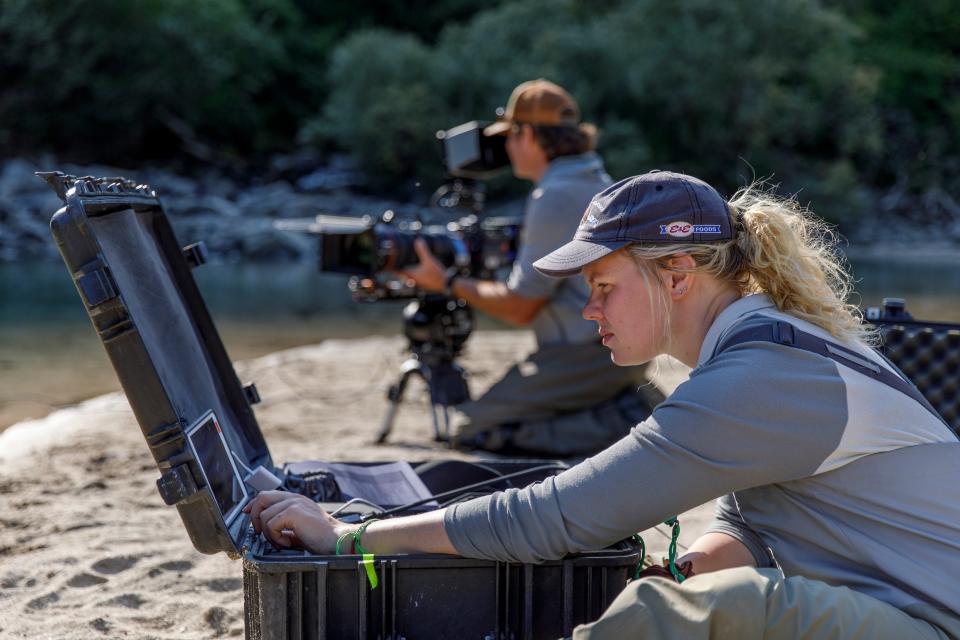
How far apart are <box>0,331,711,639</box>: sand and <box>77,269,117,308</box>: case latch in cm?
121

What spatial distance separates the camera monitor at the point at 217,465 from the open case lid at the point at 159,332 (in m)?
0.02

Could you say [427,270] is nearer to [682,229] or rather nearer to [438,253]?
[438,253]

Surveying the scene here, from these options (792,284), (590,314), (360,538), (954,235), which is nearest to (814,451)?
(792,284)

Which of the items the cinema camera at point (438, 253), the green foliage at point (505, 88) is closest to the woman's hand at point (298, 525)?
the cinema camera at point (438, 253)

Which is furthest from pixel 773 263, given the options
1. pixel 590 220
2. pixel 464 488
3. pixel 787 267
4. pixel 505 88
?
pixel 505 88

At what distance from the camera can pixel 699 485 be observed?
1.70m

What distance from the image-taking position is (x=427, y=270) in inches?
190

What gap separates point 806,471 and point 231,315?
38.8 feet

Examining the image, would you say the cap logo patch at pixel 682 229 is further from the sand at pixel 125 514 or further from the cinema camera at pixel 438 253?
the cinema camera at pixel 438 253

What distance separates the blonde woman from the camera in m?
1.57

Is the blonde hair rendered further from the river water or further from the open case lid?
the river water

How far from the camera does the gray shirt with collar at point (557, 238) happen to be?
4590mm

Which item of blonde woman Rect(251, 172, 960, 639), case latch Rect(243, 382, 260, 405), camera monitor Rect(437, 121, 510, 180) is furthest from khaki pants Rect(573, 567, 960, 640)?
camera monitor Rect(437, 121, 510, 180)

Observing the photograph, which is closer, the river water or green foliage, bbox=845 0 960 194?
the river water
